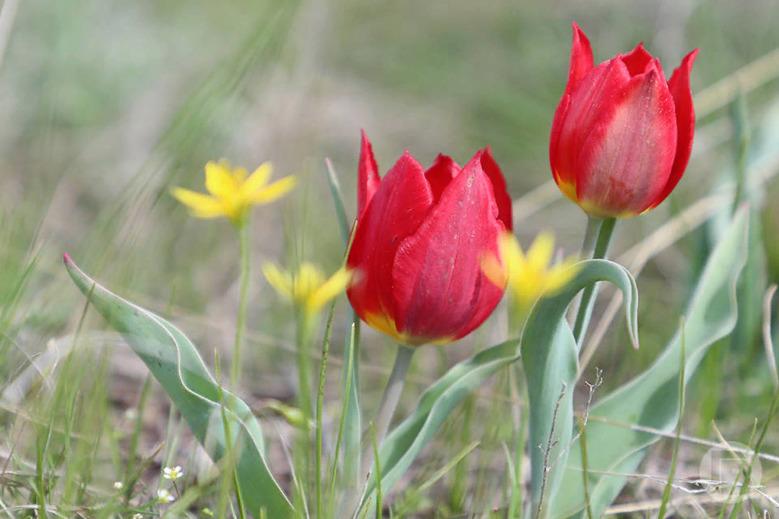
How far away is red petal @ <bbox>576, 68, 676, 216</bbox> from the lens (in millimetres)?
815

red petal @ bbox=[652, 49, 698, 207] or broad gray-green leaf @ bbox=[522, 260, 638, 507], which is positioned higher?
red petal @ bbox=[652, 49, 698, 207]

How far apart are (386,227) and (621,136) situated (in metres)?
0.21

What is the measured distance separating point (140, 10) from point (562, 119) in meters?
2.57

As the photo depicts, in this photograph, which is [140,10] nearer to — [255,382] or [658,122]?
[255,382]

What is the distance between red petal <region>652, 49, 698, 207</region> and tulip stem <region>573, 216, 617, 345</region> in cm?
6

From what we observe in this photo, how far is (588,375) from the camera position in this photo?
178 centimetres

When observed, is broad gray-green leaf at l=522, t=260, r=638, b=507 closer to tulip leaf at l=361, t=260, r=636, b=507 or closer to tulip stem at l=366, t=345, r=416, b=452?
tulip leaf at l=361, t=260, r=636, b=507

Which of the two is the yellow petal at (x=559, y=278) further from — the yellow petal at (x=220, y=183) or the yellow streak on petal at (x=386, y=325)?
the yellow petal at (x=220, y=183)

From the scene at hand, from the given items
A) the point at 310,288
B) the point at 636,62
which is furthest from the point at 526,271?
the point at 636,62

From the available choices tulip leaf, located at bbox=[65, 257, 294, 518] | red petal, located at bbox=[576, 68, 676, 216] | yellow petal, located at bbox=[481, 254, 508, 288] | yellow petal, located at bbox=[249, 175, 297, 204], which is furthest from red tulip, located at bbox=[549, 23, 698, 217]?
tulip leaf, located at bbox=[65, 257, 294, 518]

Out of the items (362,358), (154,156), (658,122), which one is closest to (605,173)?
(658,122)

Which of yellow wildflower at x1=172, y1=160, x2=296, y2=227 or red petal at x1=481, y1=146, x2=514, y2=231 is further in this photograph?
red petal at x1=481, y1=146, x2=514, y2=231

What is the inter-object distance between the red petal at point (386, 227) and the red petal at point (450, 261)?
0.04 feet
